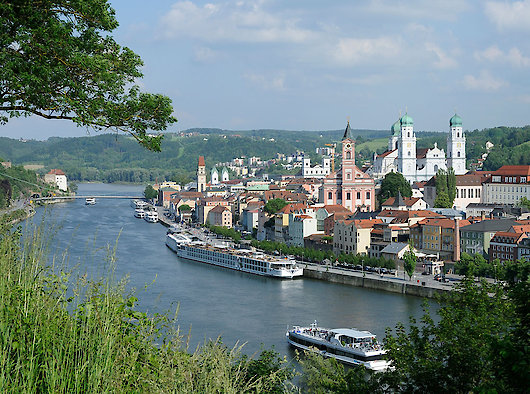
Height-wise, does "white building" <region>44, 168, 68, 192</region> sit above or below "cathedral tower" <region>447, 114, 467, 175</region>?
below

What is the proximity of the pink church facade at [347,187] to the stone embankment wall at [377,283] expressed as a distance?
7780 millimetres

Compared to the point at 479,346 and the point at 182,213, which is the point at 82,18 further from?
the point at 182,213

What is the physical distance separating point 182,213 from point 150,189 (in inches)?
451

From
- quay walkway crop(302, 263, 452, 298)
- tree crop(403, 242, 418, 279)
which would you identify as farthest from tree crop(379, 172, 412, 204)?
tree crop(403, 242, 418, 279)

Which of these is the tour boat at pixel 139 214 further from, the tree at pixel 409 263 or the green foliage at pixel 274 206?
the tree at pixel 409 263

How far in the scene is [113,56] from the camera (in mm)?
2246

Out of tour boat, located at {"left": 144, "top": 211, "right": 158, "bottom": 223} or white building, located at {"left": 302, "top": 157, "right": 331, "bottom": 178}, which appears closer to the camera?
tour boat, located at {"left": 144, "top": 211, "right": 158, "bottom": 223}

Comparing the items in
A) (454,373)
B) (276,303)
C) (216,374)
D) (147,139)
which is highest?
(147,139)

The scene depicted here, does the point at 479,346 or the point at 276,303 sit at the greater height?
the point at 479,346

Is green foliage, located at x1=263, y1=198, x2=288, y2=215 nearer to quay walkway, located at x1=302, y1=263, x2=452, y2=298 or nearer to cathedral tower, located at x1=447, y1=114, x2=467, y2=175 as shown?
quay walkway, located at x1=302, y1=263, x2=452, y2=298

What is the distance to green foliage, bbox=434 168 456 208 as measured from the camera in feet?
72.9

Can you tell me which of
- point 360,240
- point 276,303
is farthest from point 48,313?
point 360,240

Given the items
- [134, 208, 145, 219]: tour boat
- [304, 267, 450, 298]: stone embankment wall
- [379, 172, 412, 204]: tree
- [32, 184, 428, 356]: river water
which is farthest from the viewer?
[134, 208, 145, 219]: tour boat

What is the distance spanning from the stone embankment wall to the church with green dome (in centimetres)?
1362
